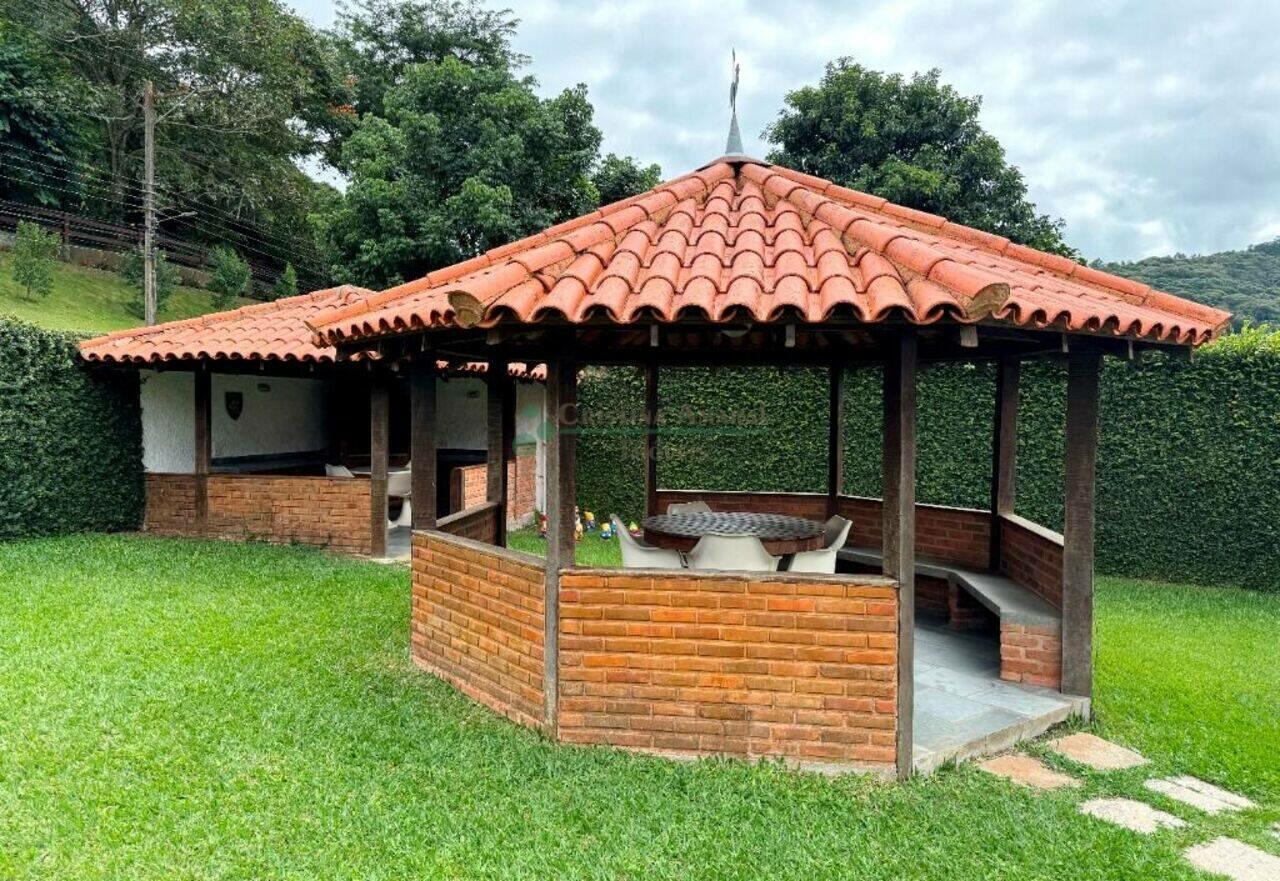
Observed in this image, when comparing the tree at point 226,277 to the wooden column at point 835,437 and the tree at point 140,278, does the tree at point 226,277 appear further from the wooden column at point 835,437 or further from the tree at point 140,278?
the wooden column at point 835,437

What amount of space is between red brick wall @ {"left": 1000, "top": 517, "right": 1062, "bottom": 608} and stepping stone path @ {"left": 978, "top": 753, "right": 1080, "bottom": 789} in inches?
64.1

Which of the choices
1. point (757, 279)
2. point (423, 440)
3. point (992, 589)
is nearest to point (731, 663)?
point (757, 279)

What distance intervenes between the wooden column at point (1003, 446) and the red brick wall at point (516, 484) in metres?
8.06

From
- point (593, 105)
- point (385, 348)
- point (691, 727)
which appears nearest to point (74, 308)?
point (593, 105)

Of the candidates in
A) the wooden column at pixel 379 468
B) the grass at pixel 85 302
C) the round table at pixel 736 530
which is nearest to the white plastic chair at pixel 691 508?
the round table at pixel 736 530

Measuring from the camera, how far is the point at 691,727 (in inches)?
171

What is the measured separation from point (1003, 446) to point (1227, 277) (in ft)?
92.1

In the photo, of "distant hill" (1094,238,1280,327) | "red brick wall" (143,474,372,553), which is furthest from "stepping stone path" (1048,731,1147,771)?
"distant hill" (1094,238,1280,327)

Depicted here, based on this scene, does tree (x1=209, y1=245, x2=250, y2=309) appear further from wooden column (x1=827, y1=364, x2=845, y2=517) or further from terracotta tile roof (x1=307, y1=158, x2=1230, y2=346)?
wooden column (x1=827, y1=364, x2=845, y2=517)

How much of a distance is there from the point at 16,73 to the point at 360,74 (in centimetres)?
985

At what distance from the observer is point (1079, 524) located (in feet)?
16.9

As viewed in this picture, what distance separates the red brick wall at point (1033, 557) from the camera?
582 cm

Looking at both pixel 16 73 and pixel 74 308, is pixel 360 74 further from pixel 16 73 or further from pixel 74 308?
pixel 74 308

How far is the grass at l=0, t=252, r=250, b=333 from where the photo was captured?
66.3ft
